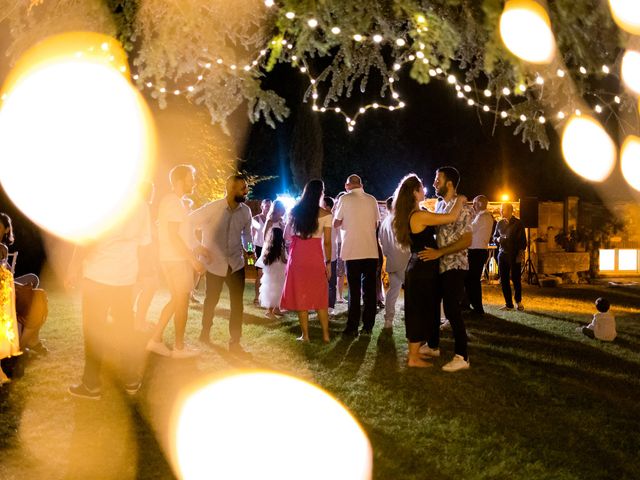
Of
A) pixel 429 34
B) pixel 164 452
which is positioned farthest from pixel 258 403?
pixel 429 34

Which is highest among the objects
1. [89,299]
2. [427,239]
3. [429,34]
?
[429,34]

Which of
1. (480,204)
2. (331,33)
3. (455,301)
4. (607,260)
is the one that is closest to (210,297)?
(455,301)

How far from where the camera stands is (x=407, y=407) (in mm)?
4871

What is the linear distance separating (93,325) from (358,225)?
408cm

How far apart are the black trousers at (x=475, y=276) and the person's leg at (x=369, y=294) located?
6.52 feet

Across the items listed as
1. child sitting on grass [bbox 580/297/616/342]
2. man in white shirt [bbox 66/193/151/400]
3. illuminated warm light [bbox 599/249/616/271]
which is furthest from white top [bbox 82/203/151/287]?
illuminated warm light [bbox 599/249/616/271]

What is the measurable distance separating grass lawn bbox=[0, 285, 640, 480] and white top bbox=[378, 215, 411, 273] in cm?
90

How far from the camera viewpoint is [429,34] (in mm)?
4125

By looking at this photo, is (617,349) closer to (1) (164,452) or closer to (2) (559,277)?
(1) (164,452)

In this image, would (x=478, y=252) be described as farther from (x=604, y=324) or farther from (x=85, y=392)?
(x=85, y=392)

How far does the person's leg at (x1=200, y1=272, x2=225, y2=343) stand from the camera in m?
6.91

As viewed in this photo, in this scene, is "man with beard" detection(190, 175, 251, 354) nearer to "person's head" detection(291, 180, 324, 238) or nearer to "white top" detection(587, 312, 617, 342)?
"person's head" detection(291, 180, 324, 238)

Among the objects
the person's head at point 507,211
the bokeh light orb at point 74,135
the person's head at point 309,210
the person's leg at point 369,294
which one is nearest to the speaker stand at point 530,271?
the person's head at point 507,211

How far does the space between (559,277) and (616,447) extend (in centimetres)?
Result: 1324
